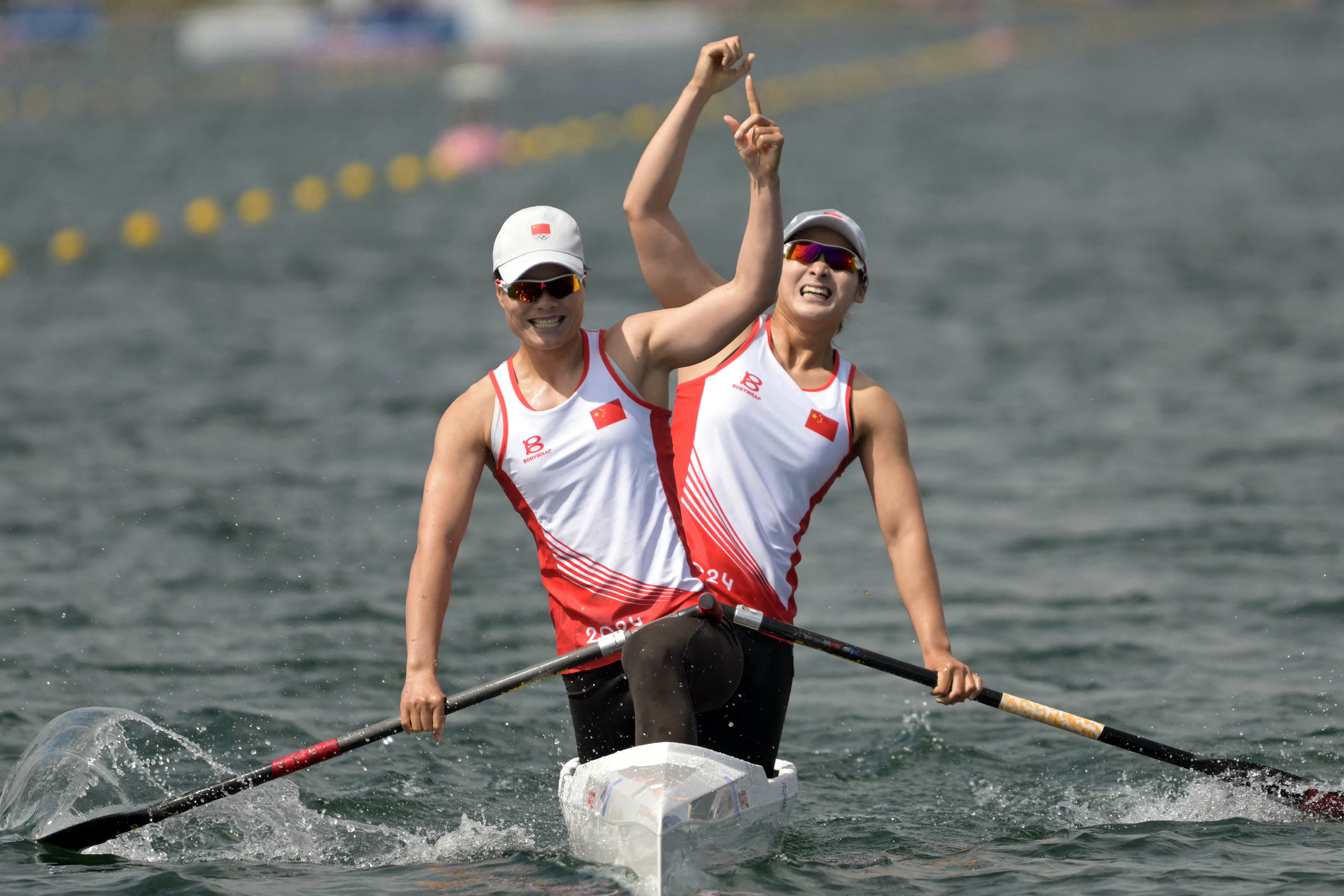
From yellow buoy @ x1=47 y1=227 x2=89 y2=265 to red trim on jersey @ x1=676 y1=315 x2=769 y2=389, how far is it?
16051mm

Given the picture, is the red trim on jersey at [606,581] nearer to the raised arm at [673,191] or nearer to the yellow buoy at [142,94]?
the raised arm at [673,191]

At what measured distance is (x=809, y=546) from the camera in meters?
10.7

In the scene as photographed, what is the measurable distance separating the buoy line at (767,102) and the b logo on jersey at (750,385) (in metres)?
15.5

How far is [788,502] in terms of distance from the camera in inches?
228

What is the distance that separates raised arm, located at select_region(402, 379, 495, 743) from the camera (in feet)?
17.5

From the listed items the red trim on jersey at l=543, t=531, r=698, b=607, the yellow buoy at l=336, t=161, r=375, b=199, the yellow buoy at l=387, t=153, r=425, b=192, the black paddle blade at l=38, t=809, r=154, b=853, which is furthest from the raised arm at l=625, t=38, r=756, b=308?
the yellow buoy at l=387, t=153, r=425, b=192

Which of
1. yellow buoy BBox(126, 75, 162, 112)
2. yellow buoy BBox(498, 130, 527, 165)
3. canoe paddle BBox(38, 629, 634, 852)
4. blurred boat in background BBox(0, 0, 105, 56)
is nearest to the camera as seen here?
canoe paddle BBox(38, 629, 634, 852)

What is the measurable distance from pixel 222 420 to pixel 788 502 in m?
8.48

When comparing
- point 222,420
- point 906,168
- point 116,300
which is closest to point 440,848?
point 222,420

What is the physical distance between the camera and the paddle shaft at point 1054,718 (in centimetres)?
546

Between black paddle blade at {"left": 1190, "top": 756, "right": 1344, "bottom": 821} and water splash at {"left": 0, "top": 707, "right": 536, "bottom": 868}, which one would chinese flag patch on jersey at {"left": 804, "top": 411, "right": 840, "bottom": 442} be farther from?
black paddle blade at {"left": 1190, "top": 756, "right": 1344, "bottom": 821}

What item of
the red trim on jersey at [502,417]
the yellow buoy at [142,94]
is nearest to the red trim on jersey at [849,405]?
the red trim on jersey at [502,417]

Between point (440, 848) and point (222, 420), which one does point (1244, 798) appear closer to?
point (440, 848)

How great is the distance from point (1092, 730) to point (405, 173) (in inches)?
934
